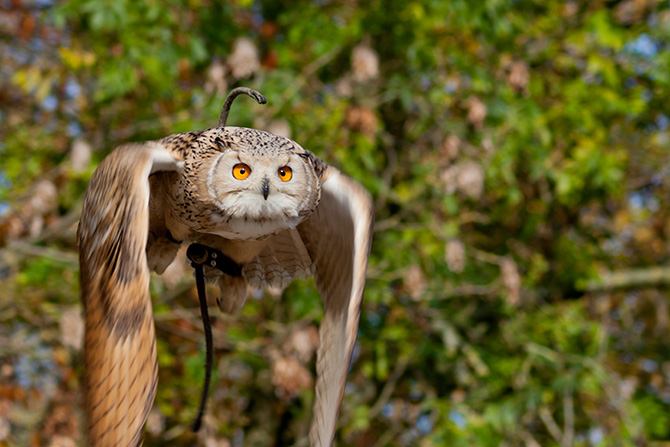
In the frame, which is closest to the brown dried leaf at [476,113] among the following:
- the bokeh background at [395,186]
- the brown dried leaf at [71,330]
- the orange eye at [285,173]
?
the bokeh background at [395,186]

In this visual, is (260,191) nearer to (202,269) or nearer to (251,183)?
(251,183)

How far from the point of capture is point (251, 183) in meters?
1.50

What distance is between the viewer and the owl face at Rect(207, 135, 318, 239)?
1.49 m

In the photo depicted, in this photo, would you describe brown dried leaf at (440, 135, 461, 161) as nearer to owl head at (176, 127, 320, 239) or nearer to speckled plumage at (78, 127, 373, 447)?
→ speckled plumage at (78, 127, 373, 447)

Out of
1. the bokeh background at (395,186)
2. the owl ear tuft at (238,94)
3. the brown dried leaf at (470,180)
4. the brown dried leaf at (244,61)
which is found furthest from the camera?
the bokeh background at (395,186)

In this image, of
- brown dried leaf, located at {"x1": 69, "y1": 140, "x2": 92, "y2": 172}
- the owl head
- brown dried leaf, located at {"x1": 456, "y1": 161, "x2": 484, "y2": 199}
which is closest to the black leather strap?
the owl head

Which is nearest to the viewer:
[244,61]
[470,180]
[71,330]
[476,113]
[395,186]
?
[244,61]

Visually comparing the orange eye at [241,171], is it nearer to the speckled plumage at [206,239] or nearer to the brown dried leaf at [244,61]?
the speckled plumage at [206,239]

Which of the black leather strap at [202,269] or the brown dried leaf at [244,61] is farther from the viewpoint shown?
the brown dried leaf at [244,61]

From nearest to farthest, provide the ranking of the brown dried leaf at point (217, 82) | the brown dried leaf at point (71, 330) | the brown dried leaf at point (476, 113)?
1. the brown dried leaf at point (71, 330)
2. the brown dried leaf at point (217, 82)
3. the brown dried leaf at point (476, 113)

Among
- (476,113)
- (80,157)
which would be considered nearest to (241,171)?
(80,157)

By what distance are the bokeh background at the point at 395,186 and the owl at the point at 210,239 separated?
8.34ft

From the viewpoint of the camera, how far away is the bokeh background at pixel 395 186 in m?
4.89

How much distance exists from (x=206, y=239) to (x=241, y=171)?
0.98 feet
